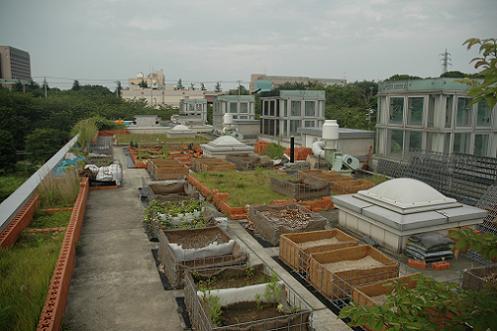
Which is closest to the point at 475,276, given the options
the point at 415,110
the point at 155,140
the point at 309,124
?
the point at 415,110

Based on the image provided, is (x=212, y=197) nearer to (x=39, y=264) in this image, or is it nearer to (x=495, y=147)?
(x=39, y=264)

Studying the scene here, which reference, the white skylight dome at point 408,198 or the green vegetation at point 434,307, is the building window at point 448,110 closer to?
the white skylight dome at point 408,198

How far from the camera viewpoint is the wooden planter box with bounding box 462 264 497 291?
9.84m

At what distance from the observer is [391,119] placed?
85.8 ft

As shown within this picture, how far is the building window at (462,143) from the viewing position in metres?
23.3

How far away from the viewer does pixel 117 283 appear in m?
11.3

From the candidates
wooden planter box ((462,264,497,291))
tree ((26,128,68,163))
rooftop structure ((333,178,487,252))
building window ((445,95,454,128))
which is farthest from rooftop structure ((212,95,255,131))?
wooden planter box ((462,264,497,291))

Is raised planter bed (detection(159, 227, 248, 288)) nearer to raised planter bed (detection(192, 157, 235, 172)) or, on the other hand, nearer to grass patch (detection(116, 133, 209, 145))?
raised planter bed (detection(192, 157, 235, 172))

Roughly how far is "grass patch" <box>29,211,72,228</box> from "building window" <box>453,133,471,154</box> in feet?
67.7

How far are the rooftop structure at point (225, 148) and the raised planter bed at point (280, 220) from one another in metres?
15.9

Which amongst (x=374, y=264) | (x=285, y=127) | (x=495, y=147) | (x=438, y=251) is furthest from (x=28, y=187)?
(x=285, y=127)

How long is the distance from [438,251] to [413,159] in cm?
1082

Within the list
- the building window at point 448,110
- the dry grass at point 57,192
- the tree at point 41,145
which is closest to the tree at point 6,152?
the tree at point 41,145

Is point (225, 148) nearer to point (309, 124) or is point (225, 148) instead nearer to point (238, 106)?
point (309, 124)
